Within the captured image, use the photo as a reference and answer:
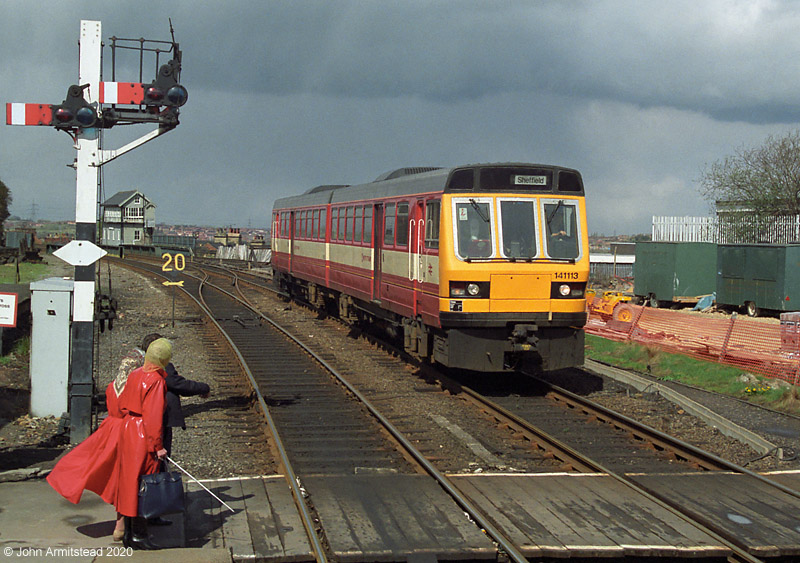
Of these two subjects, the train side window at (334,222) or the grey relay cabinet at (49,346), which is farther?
the train side window at (334,222)

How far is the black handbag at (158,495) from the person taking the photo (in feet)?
18.9

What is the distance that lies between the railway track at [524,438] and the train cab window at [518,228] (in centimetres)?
213

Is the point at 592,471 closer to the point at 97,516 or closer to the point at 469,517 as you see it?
the point at 469,517

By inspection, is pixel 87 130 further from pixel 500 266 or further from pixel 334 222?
pixel 334 222

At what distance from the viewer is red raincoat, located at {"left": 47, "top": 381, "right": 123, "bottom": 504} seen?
5836 millimetres

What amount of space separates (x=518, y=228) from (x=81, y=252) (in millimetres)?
6097

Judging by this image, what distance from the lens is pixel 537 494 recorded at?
759cm

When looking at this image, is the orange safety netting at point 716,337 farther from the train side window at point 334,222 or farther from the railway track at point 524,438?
the train side window at point 334,222

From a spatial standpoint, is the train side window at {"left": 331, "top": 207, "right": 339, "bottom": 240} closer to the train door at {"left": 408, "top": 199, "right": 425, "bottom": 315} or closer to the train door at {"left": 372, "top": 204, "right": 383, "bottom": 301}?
the train door at {"left": 372, "top": 204, "right": 383, "bottom": 301}

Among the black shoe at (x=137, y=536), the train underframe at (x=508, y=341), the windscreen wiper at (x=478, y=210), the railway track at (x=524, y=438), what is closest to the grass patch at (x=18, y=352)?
the railway track at (x=524, y=438)

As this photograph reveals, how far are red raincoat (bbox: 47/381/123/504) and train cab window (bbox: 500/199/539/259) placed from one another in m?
7.31

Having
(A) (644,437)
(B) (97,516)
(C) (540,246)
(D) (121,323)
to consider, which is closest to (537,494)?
(A) (644,437)

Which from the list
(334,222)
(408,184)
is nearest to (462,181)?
(408,184)

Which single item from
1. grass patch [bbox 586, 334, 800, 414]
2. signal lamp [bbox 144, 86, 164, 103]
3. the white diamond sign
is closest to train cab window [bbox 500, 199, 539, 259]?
grass patch [bbox 586, 334, 800, 414]
